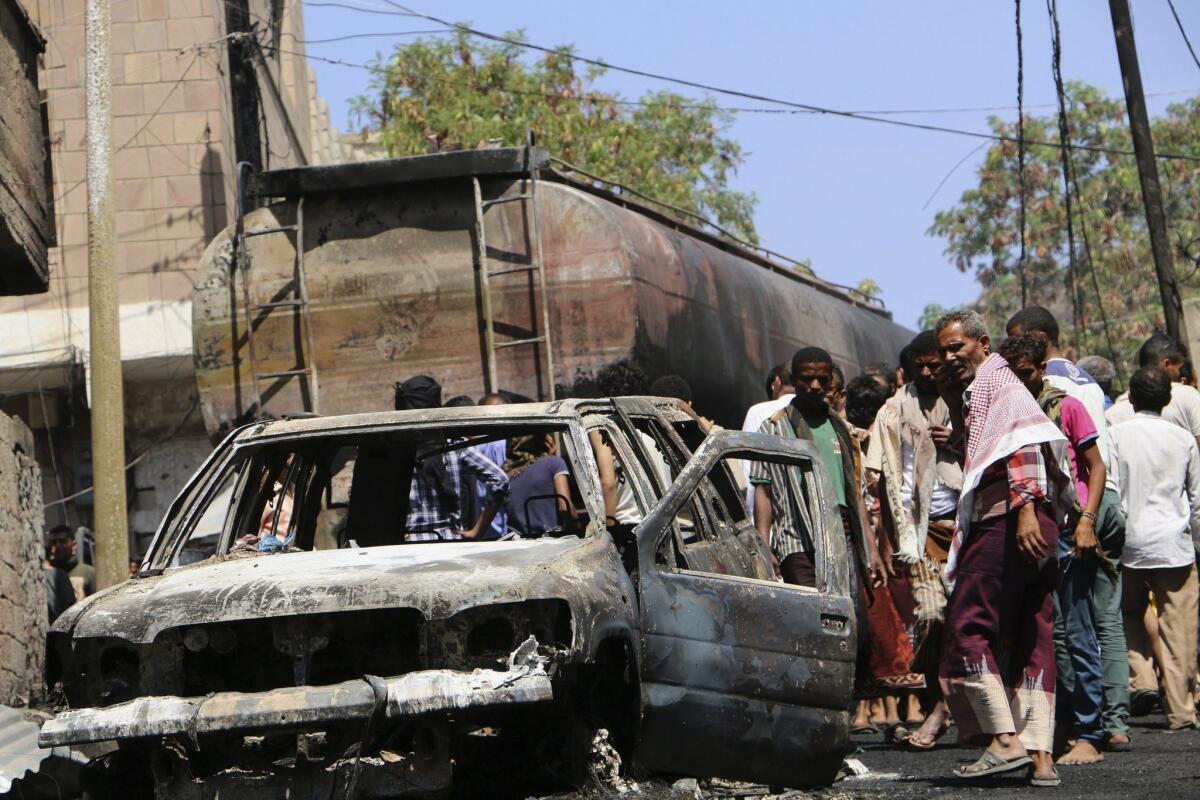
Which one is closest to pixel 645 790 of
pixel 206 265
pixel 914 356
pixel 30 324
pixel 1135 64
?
pixel 914 356

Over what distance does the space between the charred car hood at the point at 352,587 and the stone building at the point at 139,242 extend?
1604 centimetres

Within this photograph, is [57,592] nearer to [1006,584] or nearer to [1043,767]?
[1006,584]

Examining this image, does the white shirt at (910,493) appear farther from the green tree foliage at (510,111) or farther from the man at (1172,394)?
the green tree foliage at (510,111)

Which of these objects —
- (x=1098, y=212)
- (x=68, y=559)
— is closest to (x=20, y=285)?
(x=68, y=559)

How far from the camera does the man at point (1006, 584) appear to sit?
704cm

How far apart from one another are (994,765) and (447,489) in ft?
9.81

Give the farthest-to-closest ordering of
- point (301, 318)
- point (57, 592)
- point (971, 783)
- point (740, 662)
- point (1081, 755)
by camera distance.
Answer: point (57, 592)
point (301, 318)
point (1081, 755)
point (971, 783)
point (740, 662)

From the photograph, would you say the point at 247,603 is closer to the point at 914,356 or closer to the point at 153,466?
the point at 914,356

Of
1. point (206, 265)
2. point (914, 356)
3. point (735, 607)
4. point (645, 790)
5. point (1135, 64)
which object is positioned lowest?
point (645, 790)

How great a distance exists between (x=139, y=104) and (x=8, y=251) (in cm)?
971

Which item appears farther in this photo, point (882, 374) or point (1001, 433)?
point (882, 374)

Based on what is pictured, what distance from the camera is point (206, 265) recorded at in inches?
491

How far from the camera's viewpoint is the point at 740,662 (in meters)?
6.24

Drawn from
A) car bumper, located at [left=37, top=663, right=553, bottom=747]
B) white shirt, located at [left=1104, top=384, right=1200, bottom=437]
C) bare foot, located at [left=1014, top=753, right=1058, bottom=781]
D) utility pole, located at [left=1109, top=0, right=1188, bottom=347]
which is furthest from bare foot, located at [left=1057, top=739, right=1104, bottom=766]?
utility pole, located at [left=1109, top=0, right=1188, bottom=347]
